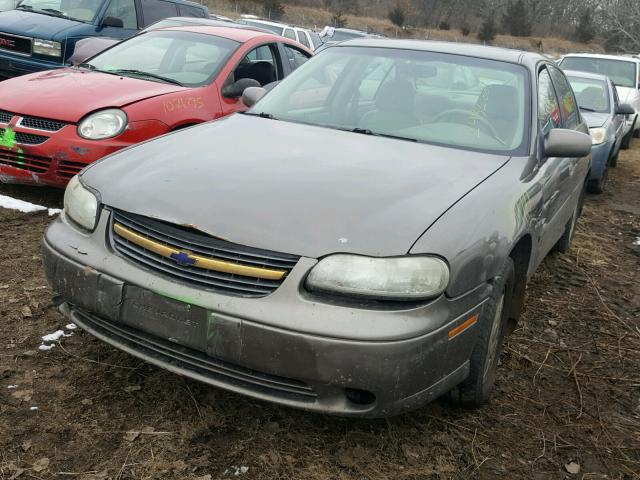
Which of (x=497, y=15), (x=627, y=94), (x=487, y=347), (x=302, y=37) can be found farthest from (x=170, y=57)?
(x=497, y=15)

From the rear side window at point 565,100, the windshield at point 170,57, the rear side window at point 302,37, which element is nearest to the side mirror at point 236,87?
the windshield at point 170,57

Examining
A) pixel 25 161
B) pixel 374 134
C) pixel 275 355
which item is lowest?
pixel 25 161

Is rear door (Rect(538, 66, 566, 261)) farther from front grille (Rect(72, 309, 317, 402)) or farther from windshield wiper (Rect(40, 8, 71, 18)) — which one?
windshield wiper (Rect(40, 8, 71, 18))

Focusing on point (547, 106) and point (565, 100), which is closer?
point (547, 106)

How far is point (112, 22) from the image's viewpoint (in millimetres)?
8602

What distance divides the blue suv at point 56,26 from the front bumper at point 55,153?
3421 mm

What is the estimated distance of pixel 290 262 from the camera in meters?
2.24

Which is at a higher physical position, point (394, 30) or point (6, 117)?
point (394, 30)

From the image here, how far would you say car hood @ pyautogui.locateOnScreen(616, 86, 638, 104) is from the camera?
12.5 meters

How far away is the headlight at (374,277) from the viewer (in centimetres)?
219

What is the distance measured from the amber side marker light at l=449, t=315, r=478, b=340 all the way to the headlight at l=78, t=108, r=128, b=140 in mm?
3179

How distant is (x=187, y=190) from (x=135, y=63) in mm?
3721

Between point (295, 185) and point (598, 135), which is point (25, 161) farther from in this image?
point (598, 135)

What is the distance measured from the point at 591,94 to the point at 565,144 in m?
6.62
